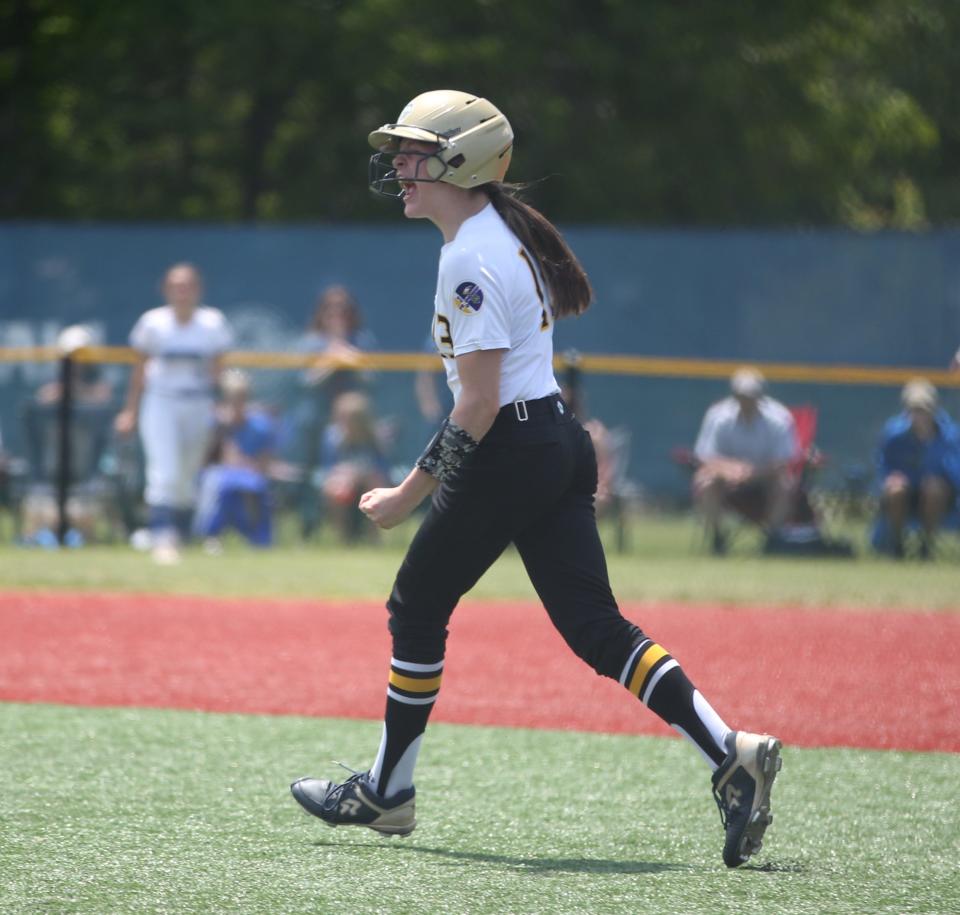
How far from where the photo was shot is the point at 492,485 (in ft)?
15.6

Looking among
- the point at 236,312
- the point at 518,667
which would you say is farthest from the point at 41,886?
the point at 236,312

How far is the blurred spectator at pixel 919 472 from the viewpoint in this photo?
13.6 metres

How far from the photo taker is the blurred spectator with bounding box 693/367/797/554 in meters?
13.9

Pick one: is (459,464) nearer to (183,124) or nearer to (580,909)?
(580,909)

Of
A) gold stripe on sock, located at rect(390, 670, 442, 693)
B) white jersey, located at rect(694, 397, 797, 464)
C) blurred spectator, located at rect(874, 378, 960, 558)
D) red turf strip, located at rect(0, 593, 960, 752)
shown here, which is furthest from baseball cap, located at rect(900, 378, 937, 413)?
gold stripe on sock, located at rect(390, 670, 442, 693)

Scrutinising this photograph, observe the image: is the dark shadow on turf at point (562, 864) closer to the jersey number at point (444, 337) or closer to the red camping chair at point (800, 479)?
the jersey number at point (444, 337)

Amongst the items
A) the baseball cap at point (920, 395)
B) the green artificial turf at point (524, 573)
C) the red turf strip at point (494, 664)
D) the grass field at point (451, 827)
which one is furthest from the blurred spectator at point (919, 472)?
the grass field at point (451, 827)

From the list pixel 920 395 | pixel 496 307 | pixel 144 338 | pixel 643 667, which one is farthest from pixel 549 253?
pixel 920 395

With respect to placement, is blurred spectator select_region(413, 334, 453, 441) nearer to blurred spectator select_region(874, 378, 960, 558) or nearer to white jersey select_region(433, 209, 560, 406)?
blurred spectator select_region(874, 378, 960, 558)

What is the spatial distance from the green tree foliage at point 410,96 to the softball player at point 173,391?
10.5m

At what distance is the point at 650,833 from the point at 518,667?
3193mm

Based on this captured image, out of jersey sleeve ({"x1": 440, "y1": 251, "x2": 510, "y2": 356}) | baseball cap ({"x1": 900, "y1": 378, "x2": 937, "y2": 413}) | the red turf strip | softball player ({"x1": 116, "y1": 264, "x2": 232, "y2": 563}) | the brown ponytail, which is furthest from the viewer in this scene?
baseball cap ({"x1": 900, "y1": 378, "x2": 937, "y2": 413})

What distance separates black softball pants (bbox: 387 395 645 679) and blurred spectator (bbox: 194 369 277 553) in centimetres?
911

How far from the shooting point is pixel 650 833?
16.8 feet
